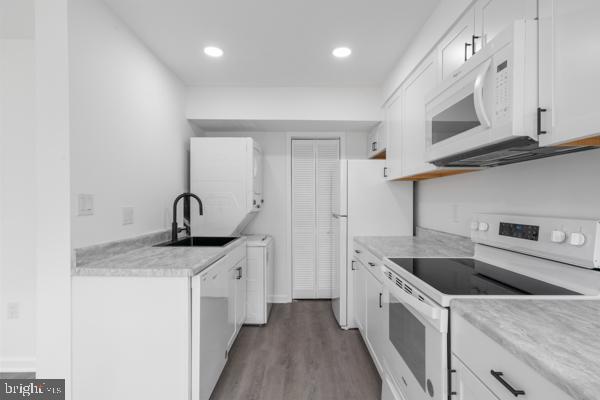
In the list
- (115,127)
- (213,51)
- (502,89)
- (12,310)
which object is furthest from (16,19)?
(502,89)

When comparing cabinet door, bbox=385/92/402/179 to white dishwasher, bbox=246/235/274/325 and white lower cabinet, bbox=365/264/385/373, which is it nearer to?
white lower cabinet, bbox=365/264/385/373

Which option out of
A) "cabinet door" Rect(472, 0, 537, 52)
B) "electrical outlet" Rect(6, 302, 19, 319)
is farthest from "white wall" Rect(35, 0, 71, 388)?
"cabinet door" Rect(472, 0, 537, 52)

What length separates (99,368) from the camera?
148 cm

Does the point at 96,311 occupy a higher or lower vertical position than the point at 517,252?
lower

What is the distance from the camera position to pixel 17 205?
6.98 feet

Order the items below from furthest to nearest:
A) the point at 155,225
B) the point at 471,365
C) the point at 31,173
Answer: the point at 155,225 → the point at 31,173 → the point at 471,365

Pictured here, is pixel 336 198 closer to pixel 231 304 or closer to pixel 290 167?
pixel 290 167

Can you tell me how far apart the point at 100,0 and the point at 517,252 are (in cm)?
262

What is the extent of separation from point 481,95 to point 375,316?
4.88 feet

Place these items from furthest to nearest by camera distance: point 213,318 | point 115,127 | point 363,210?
point 363,210 → point 115,127 → point 213,318

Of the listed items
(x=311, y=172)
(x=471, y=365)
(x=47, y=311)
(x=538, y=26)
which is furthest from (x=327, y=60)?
(x=47, y=311)

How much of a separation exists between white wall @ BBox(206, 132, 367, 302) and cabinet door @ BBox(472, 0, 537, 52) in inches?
87.3

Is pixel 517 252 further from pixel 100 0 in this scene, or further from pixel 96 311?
pixel 100 0

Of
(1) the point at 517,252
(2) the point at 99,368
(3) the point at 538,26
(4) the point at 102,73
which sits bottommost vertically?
(2) the point at 99,368
